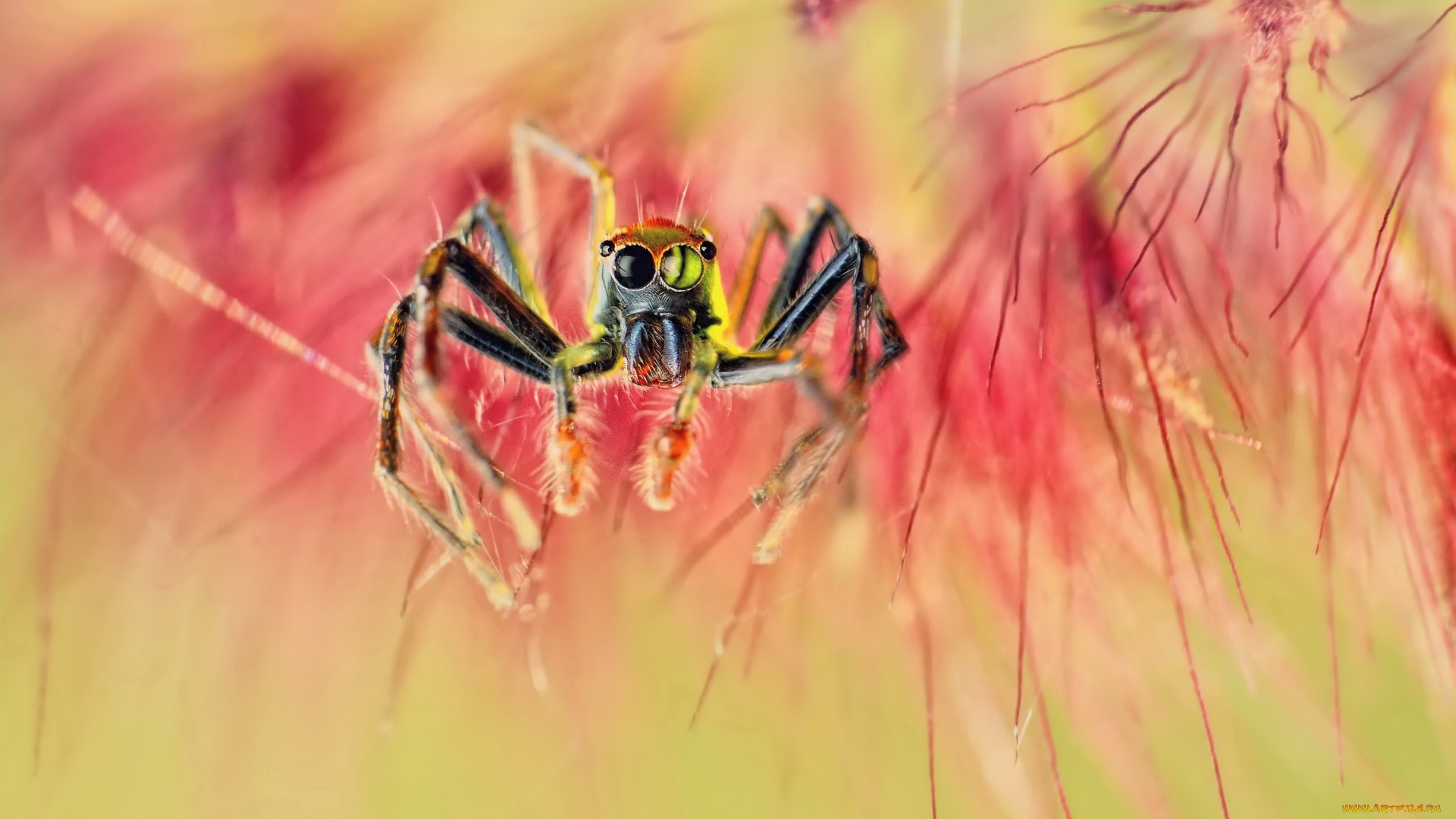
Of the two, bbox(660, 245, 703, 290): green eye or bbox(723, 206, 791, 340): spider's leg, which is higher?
bbox(723, 206, 791, 340): spider's leg

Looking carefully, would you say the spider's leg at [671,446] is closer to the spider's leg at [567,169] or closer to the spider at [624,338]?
the spider at [624,338]

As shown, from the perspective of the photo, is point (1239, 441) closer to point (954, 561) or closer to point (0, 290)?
point (954, 561)

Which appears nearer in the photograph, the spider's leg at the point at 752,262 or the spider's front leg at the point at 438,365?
the spider's front leg at the point at 438,365

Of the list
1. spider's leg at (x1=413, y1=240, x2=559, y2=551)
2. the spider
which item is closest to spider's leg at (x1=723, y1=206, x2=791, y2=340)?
the spider

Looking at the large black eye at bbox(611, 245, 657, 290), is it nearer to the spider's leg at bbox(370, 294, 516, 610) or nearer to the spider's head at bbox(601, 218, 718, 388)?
the spider's head at bbox(601, 218, 718, 388)

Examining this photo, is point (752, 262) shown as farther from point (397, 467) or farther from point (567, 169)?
point (397, 467)

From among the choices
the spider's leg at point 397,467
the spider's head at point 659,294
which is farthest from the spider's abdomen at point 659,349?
the spider's leg at point 397,467
